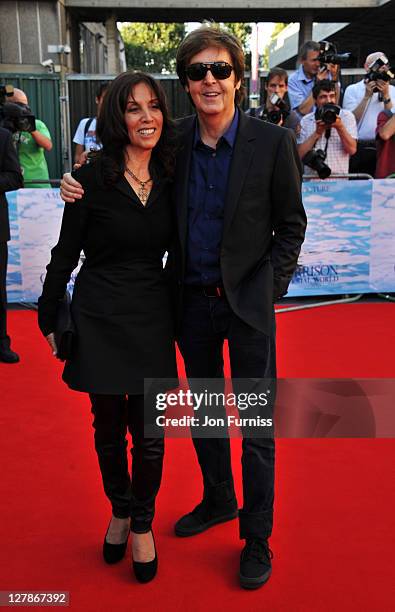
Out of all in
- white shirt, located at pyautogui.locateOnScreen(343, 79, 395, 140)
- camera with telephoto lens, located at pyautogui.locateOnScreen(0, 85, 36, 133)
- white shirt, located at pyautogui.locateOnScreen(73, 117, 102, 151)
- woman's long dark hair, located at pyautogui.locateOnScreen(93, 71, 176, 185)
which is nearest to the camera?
woman's long dark hair, located at pyautogui.locateOnScreen(93, 71, 176, 185)

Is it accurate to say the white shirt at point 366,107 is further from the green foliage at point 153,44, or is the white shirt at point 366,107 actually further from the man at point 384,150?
the green foliage at point 153,44

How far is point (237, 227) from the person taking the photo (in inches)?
95.0

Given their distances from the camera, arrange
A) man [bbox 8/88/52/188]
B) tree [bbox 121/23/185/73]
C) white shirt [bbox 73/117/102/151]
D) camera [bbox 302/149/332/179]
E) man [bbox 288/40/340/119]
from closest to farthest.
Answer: camera [bbox 302/149/332/179]
man [bbox 288/40/340/119]
man [bbox 8/88/52/188]
white shirt [bbox 73/117/102/151]
tree [bbox 121/23/185/73]

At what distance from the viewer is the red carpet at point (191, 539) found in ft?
7.78

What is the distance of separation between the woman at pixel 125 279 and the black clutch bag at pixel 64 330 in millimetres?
22

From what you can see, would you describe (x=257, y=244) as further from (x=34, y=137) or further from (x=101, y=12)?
(x=101, y=12)

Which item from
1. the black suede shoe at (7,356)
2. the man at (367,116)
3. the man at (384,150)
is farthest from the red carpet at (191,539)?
the man at (367,116)

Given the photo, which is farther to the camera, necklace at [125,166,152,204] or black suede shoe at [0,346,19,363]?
black suede shoe at [0,346,19,363]

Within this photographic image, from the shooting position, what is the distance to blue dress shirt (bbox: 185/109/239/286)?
245 centimetres

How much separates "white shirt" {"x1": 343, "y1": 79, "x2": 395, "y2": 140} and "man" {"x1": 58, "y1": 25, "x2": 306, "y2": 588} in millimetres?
4783

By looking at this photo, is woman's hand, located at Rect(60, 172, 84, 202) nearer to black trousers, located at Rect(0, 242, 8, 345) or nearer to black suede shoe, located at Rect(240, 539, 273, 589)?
black suede shoe, located at Rect(240, 539, 273, 589)

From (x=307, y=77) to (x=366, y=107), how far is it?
80 centimetres

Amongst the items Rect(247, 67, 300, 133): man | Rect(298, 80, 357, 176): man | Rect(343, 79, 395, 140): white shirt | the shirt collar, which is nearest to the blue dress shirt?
the shirt collar

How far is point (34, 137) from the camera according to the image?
6.66 meters
